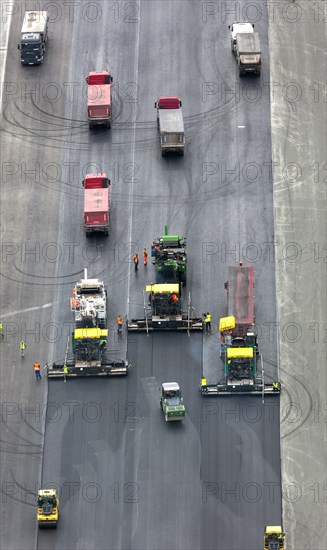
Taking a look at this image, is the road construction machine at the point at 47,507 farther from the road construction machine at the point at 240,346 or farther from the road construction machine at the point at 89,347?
the road construction machine at the point at 240,346

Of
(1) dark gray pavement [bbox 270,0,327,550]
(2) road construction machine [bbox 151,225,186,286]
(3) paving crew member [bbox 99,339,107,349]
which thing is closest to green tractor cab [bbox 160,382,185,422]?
(3) paving crew member [bbox 99,339,107,349]

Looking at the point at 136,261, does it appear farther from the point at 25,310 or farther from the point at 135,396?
the point at 135,396

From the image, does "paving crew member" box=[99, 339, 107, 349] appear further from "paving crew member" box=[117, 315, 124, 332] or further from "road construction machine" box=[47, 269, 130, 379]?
"paving crew member" box=[117, 315, 124, 332]

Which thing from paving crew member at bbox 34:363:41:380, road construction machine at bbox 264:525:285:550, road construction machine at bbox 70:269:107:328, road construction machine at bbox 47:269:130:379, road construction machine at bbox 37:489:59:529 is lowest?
road construction machine at bbox 264:525:285:550

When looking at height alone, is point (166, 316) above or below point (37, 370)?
above

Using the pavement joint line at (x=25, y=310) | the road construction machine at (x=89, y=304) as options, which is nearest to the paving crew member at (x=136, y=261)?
the road construction machine at (x=89, y=304)

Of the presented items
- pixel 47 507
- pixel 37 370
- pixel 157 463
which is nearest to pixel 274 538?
pixel 157 463

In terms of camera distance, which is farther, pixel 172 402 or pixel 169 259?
pixel 169 259

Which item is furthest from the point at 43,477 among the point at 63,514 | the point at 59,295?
the point at 59,295
